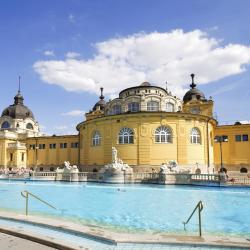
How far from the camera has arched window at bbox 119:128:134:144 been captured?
36062 mm

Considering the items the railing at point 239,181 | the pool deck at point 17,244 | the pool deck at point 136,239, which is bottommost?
the railing at point 239,181

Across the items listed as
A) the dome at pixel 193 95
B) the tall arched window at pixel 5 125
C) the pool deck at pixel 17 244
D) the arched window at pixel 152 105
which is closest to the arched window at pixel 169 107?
the arched window at pixel 152 105

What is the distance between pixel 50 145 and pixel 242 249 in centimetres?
5023

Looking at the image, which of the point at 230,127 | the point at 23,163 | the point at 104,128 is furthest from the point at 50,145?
the point at 230,127

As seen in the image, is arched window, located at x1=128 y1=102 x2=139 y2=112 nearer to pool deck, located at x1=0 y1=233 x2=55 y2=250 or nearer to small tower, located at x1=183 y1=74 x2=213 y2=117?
small tower, located at x1=183 y1=74 x2=213 y2=117

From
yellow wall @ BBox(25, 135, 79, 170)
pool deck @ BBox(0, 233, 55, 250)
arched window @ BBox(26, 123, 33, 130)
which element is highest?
arched window @ BBox(26, 123, 33, 130)

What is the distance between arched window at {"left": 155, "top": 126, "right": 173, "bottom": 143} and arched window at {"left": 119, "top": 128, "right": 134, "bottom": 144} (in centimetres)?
313

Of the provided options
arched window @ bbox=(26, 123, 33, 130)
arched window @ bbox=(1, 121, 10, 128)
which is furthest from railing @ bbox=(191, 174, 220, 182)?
arched window @ bbox=(1, 121, 10, 128)

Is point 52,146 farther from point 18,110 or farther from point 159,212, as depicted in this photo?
point 159,212

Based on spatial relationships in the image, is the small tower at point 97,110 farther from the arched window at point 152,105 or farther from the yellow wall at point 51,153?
the arched window at point 152,105

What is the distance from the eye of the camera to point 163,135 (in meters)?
35.6

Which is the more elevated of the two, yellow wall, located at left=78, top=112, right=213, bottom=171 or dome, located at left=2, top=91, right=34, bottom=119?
dome, located at left=2, top=91, right=34, bottom=119

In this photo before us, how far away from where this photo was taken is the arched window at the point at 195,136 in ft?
120

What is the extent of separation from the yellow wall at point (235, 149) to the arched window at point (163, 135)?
34.9 feet
